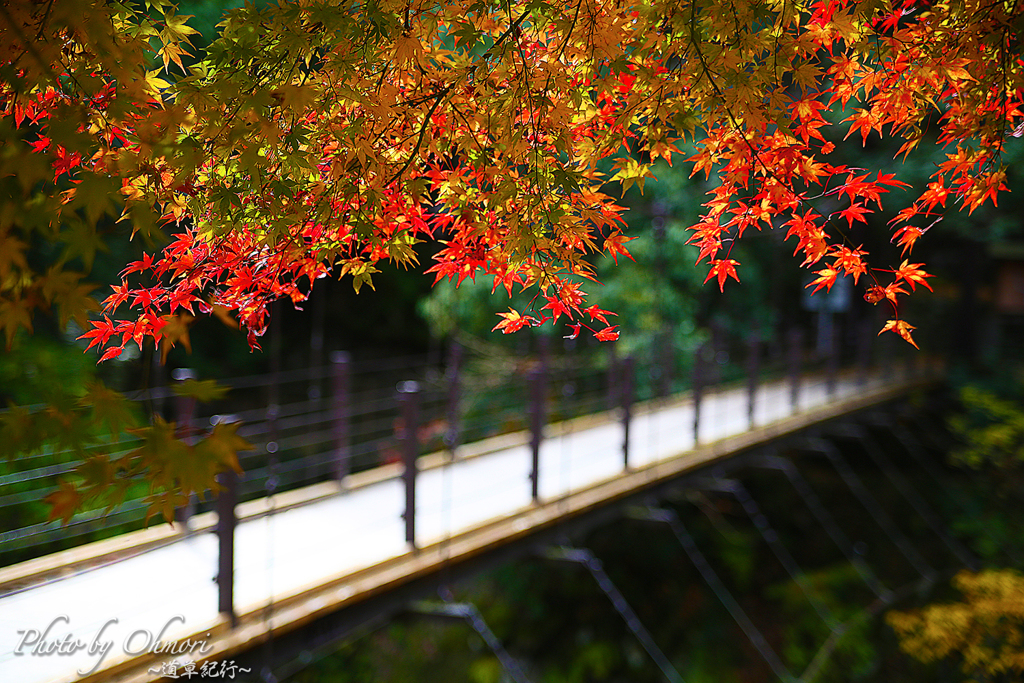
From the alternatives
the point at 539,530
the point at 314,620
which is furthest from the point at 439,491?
the point at 314,620

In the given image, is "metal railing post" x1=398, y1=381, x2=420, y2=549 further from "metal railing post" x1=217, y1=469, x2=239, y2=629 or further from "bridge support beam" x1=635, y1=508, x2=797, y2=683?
"bridge support beam" x1=635, y1=508, x2=797, y2=683

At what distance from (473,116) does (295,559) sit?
6.40 ft

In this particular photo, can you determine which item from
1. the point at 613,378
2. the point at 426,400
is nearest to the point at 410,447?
the point at 613,378

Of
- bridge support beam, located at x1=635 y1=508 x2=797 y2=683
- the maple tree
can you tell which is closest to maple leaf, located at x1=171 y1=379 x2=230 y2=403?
the maple tree

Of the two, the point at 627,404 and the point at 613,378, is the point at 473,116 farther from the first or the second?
the point at 613,378

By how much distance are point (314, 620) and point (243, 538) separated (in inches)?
30.2

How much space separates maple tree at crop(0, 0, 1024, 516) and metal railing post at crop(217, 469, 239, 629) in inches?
38.2

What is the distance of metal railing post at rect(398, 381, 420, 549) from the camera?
8.82 ft

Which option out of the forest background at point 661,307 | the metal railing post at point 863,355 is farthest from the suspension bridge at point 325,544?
the metal railing post at point 863,355

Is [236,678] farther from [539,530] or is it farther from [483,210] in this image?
[483,210]

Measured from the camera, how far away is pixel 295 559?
102 inches

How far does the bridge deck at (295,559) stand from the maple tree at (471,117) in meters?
1.20

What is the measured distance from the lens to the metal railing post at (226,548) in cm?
209

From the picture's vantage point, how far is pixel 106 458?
2.94 feet
